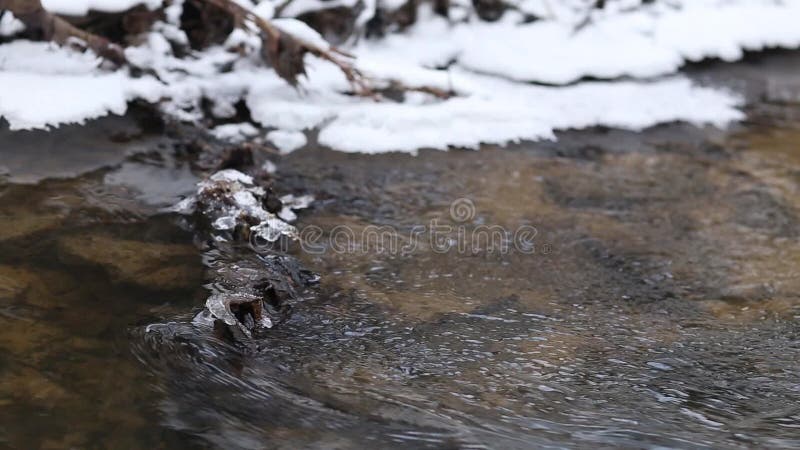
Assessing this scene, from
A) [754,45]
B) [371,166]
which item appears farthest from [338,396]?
[754,45]

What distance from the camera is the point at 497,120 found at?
4.36 m

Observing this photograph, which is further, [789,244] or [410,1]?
[410,1]

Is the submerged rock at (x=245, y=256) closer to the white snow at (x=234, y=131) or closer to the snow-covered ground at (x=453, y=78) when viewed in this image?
the white snow at (x=234, y=131)

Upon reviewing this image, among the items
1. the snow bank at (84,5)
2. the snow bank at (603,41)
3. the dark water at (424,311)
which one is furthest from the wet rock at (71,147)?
the snow bank at (603,41)

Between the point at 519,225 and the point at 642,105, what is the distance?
173 cm

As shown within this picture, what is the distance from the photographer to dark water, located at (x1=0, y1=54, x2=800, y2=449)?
209 cm

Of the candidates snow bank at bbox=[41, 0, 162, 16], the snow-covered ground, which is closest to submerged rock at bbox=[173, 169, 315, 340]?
the snow-covered ground

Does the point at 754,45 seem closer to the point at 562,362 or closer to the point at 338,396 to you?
the point at 562,362

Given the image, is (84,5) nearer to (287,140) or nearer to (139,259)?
(287,140)

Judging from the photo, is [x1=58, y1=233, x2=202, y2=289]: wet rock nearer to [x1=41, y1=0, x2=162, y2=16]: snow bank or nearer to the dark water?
the dark water

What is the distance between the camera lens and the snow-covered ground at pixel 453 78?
3896 mm

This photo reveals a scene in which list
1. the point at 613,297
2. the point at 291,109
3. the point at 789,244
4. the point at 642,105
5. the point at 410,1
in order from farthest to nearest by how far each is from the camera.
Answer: the point at 410,1 < the point at 642,105 < the point at 291,109 < the point at 789,244 < the point at 613,297

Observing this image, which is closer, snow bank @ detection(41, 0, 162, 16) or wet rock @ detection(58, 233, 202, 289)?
wet rock @ detection(58, 233, 202, 289)

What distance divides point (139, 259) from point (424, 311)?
0.93 metres
